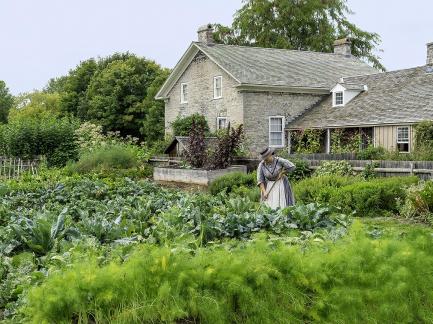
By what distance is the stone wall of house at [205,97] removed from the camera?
30781 mm

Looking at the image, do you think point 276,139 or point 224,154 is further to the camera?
point 276,139

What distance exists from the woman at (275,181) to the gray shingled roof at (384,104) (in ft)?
48.6

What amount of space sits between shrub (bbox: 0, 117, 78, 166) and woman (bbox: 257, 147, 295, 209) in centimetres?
2014

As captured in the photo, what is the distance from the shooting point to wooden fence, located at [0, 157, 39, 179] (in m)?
26.9

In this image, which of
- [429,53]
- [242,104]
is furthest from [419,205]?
[429,53]

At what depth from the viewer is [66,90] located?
5700cm

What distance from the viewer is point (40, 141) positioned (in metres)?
28.9

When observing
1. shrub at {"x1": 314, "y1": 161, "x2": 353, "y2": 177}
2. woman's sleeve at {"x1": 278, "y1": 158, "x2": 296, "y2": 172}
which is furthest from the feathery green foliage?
shrub at {"x1": 314, "y1": 161, "x2": 353, "y2": 177}

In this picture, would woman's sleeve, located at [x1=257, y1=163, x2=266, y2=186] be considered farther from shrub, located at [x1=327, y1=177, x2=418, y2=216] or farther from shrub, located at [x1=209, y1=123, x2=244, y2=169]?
shrub, located at [x1=209, y1=123, x2=244, y2=169]

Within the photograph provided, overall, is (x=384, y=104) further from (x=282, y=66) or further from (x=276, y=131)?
(x=282, y=66)

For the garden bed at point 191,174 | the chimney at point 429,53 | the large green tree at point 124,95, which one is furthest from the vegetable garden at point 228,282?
the large green tree at point 124,95

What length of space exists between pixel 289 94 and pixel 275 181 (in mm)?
21038

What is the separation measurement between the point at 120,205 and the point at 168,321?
6.37 meters

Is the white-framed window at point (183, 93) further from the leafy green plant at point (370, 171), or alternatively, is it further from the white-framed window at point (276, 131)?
the leafy green plant at point (370, 171)
